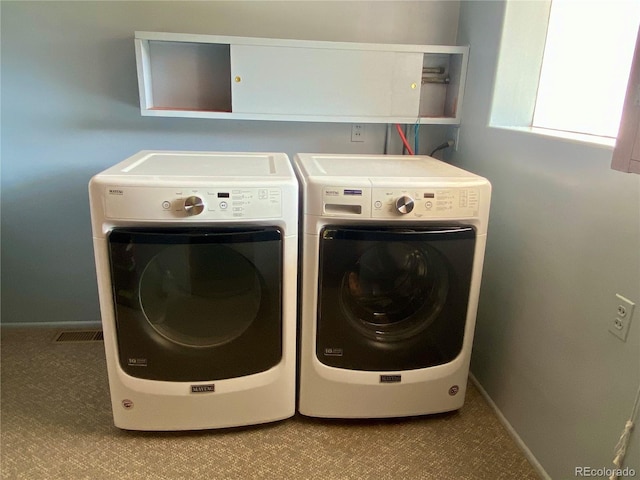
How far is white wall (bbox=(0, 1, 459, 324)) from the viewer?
1952 millimetres

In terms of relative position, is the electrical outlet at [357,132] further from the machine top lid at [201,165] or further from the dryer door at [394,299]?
the dryer door at [394,299]

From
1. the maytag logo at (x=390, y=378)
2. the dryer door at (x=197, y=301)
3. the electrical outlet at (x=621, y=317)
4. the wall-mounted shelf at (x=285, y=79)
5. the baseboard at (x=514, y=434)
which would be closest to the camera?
the electrical outlet at (x=621, y=317)

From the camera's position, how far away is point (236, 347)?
1.58m

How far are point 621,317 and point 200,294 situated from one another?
3.97ft

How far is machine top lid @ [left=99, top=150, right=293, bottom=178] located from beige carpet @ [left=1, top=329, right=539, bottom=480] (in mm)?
920

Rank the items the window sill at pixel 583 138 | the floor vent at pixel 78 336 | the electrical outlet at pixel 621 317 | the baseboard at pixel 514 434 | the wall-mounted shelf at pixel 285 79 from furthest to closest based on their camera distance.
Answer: the floor vent at pixel 78 336, the wall-mounted shelf at pixel 285 79, the baseboard at pixel 514 434, the window sill at pixel 583 138, the electrical outlet at pixel 621 317

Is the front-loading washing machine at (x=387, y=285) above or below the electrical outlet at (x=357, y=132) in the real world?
below

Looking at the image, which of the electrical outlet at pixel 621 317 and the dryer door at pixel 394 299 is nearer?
the electrical outlet at pixel 621 317

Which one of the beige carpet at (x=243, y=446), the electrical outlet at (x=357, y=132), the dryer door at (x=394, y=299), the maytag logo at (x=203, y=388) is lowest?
the beige carpet at (x=243, y=446)

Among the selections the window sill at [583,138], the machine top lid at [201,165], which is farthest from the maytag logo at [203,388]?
the window sill at [583,138]

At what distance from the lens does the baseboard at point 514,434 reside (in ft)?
5.03

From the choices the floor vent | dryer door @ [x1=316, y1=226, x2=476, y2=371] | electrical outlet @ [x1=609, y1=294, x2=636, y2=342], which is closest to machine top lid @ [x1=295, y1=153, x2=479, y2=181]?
dryer door @ [x1=316, y1=226, x2=476, y2=371]

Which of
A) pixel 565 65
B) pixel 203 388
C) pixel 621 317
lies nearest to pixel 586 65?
pixel 565 65

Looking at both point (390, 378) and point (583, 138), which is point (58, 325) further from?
point (583, 138)
